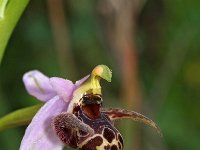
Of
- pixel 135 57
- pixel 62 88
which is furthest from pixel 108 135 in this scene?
pixel 135 57

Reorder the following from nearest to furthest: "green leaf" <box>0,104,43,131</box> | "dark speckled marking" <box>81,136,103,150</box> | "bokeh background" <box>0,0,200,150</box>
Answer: "dark speckled marking" <box>81,136,103,150</box> < "green leaf" <box>0,104,43,131</box> < "bokeh background" <box>0,0,200,150</box>

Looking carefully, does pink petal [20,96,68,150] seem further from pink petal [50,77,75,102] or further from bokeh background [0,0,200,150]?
Answer: bokeh background [0,0,200,150]

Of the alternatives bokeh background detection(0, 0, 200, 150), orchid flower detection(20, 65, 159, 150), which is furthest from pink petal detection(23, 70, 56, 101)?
bokeh background detection(0, 0, 200, 150)

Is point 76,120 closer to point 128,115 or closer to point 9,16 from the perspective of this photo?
point 128,115

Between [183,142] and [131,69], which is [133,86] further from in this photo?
[183,142]

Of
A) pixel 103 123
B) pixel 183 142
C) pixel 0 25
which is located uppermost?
pixel 0 25

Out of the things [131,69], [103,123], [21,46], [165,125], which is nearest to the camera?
[103,123]

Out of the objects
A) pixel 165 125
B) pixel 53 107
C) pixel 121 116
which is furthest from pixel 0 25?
pixel 165 125
